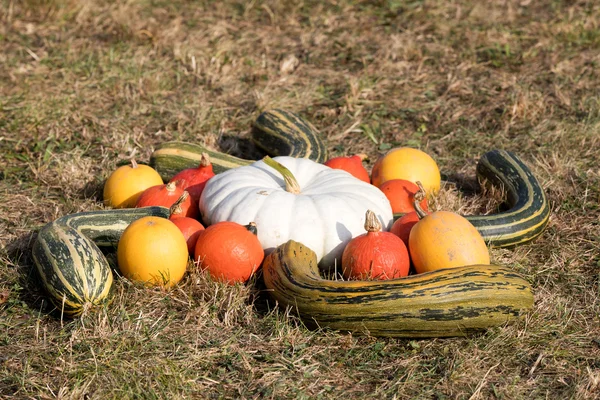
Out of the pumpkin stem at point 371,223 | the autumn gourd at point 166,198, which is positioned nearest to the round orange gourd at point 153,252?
the autumn gourd at point 166,198

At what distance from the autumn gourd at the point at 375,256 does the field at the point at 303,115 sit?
0.43 meters

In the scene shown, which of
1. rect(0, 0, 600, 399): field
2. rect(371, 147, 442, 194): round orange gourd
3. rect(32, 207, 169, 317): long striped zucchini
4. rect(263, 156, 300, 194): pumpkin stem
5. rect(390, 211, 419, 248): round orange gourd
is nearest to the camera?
rect(0, 0, 600, 399): field

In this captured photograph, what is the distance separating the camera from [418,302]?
3812mm

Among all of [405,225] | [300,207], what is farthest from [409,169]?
[300,207]

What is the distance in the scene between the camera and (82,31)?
335 inches

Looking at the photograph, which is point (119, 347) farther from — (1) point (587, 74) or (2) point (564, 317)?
(1) point (587, 74)

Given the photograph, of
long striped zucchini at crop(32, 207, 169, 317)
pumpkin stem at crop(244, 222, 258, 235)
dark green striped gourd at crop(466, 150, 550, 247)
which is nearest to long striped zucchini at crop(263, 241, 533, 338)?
pumpkin stem at crop(244, 222, 258, 235)

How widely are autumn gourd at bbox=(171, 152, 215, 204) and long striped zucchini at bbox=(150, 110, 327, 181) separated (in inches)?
17.4

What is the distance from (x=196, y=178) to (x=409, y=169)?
1.53 m

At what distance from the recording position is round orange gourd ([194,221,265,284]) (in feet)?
14.2

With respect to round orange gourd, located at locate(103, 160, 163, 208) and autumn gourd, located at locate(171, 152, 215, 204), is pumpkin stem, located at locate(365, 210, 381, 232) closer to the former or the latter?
autumn gourd, located at locate(171, 152, 215, 204)

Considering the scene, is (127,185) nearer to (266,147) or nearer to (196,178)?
(196,178)

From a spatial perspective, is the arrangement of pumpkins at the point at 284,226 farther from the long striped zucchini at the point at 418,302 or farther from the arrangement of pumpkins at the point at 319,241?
the long striped zucchini at the point at 418,302

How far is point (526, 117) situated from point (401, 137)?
1.18 m
